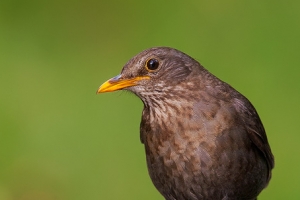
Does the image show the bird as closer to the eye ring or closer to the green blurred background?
the eye ring

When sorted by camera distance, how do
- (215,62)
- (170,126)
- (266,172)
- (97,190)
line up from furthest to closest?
(215,62)
(97,190)
(266,172)
(170,126)

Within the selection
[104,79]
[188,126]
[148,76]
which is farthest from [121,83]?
[104,79]

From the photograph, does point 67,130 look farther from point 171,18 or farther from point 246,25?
point 246,25

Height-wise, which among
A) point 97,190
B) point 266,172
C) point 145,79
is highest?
point 145,79

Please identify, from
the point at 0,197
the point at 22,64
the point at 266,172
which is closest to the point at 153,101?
the point at 266,172

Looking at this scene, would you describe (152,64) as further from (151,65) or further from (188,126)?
(188,126)

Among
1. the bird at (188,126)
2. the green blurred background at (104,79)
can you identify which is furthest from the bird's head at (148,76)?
the green blurred background at (104,79)

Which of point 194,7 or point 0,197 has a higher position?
point 194,7
